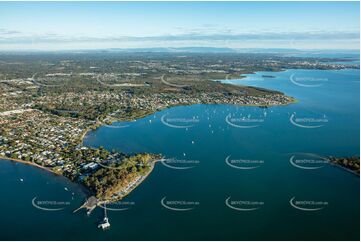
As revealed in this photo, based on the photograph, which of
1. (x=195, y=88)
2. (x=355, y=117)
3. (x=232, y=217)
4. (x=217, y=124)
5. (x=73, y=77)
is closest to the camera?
(x=232, y=217)

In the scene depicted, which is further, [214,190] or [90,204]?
[214,190]

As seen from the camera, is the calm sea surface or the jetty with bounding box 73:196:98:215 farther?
the jetty with bounding box 73:196:98:215

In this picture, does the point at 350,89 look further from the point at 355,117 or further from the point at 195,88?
the point at 195,88

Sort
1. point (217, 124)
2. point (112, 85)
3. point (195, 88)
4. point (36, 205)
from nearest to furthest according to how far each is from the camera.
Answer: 1. point (36, 205)
2. point (217, 124)
3. point (195, 88)
4. point (112, 85)

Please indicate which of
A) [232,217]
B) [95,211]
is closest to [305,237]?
[232,217]

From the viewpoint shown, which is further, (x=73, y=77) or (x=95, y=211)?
(x=73, y=77)

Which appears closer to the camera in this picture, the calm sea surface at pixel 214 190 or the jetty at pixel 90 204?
the calm sea surface at pixel 214 190
